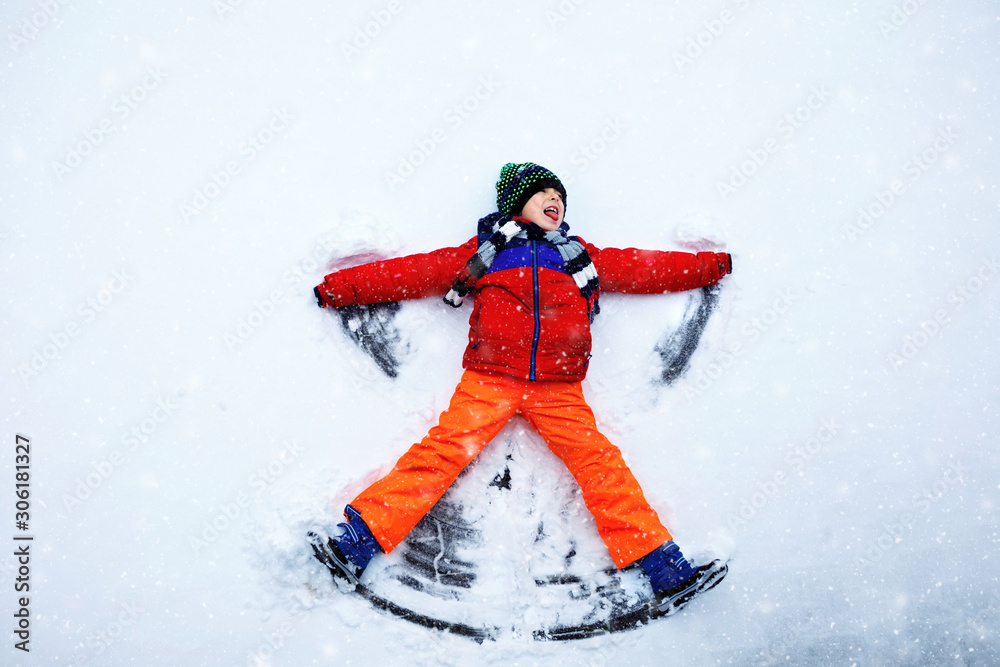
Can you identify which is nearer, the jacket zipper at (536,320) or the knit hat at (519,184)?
the jacket zipper at (536,320)

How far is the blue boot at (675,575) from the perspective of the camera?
2068mm

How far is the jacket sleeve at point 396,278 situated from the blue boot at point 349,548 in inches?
31.4

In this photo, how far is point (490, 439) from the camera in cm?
217

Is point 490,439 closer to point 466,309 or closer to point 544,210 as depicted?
point 466,309

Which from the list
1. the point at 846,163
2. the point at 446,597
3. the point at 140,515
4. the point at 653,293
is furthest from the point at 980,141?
the point at 140,515

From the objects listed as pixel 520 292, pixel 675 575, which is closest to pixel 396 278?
pixel 520 292

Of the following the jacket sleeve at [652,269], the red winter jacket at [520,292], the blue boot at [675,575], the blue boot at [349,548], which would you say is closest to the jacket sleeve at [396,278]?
the red winter jacket at [520,292]

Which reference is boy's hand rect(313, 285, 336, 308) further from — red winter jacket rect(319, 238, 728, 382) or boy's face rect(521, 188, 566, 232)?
boy's face rect(521, 188, 566, 232)

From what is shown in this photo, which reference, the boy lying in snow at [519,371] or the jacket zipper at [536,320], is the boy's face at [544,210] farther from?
the jacket zipper at [536,320]

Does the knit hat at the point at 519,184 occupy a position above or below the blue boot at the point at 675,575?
Result: above

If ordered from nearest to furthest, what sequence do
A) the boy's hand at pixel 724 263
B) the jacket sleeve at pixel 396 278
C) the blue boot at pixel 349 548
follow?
the blue boot at pixel 349 548 < the jacket sleeve at pixel 396 278 < the boy's hand at pixel 724 263

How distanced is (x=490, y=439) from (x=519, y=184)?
99 centimetres

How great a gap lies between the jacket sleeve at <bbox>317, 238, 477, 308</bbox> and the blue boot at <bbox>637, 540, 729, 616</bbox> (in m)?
1.29

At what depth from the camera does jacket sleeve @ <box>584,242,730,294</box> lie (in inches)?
89.0
